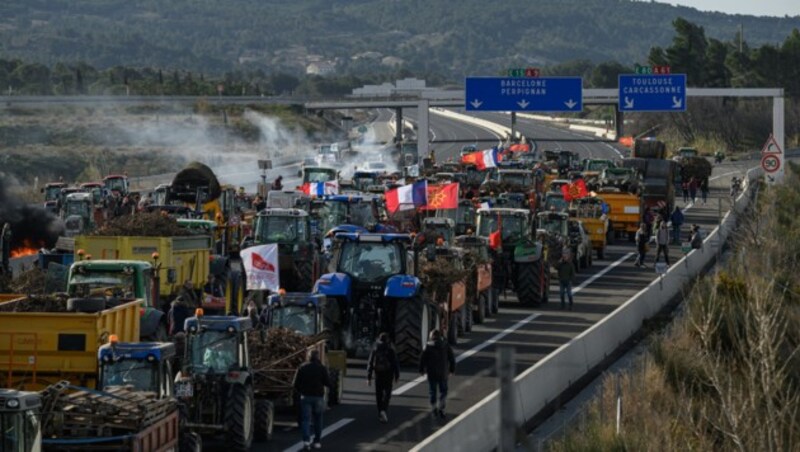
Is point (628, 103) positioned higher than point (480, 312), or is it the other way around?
point (628, 103)

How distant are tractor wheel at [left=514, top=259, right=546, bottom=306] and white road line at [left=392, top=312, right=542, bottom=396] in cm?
105

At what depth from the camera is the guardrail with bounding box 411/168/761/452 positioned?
20797 millimetres

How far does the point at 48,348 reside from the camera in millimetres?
21859

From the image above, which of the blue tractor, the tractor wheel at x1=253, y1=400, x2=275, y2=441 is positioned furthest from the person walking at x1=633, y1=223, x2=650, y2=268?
the tractor wheel at x1=253, y1=400, x2=275, y2=441

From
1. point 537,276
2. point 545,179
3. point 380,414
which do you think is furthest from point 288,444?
point 545,179

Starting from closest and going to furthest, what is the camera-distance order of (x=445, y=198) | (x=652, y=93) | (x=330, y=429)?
1. (x=330, y=429)
2. (x=445, y=198)
3. (x=652, y=93)

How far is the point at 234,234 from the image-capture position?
163 ft

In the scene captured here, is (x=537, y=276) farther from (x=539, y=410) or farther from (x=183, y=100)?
(x=183, y=100)

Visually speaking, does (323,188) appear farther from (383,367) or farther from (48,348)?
(48,348)

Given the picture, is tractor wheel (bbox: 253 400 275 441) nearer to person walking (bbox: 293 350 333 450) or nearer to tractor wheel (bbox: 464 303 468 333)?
person walking (bbox: 293 350 333 450)

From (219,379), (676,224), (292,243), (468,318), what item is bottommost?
(468,318)

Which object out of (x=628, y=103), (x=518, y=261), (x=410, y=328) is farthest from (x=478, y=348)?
(x=628, y=103)

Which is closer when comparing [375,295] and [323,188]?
[375,295]

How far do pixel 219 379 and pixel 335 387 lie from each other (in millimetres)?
4588
